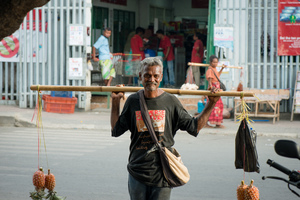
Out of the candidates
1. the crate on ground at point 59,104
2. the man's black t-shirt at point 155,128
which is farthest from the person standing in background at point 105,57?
A: the man's black t-shirt at point 155,128

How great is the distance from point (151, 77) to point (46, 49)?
39.5 ft

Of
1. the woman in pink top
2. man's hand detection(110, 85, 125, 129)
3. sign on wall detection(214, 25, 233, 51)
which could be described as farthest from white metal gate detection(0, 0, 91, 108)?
man's hand detection(110, 85, 125, 129)

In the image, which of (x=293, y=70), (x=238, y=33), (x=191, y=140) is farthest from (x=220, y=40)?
(x=191, y=140)

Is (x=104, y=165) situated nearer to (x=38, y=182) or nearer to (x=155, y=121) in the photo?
(x=38, y=182)

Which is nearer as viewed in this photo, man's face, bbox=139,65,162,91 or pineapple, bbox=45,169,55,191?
man's face, bbox=139,65,162,91

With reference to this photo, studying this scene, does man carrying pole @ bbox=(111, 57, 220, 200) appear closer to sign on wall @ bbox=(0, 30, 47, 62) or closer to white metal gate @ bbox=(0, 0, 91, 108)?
white metal gate @ bbox=(0, 0, 91, 108)

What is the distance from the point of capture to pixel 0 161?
8820 mm

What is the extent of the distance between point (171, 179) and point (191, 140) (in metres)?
7.49

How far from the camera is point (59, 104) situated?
1491 cm

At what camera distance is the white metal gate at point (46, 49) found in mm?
15320

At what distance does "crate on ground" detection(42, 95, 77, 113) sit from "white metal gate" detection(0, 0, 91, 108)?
48 centimetres

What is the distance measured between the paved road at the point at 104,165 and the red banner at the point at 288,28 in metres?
3.48

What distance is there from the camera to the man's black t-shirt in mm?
3930

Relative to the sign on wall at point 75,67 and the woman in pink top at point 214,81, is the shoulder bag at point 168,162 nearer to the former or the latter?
the woman in pink top at point 214,81
